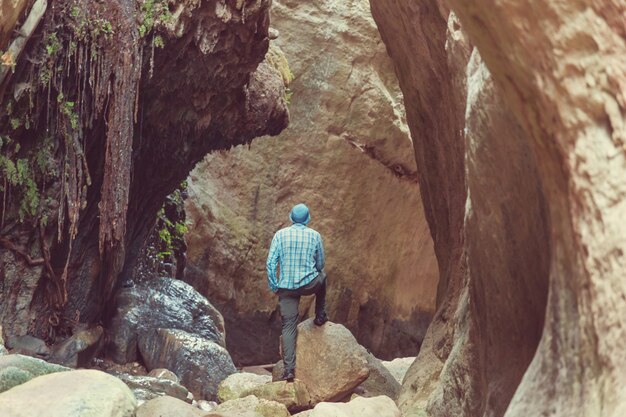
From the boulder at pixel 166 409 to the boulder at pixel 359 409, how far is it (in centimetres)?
94

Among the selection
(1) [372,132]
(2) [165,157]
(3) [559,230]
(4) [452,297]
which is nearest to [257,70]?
(2) [165,157]

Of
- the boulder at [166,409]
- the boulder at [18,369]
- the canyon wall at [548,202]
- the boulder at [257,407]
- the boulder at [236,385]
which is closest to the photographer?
the canyon wall at [548,202]

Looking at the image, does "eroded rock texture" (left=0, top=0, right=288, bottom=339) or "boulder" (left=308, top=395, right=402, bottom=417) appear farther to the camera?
"eroded rock texture" (left=0, top=0, right=288, bottom=339)

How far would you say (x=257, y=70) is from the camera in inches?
511

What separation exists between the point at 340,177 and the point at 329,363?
38.6 ft

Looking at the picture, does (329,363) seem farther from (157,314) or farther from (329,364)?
(157,314)

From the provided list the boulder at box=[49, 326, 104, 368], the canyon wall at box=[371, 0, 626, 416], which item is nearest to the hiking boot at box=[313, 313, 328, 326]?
the boulder at box=[49, 326, 104, 368]

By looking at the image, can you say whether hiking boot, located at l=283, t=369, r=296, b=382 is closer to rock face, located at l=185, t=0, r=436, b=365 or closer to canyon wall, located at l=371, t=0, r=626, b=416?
canyon wall, located at l=371, t=0, r=626, b=416

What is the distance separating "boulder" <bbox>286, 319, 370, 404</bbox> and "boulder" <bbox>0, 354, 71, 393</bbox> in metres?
2.69

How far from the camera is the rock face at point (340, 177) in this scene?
19531mm

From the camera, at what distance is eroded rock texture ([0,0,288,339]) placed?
9.88m

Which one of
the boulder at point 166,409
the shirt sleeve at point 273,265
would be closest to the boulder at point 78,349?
the shirt sleeve at point 273,265

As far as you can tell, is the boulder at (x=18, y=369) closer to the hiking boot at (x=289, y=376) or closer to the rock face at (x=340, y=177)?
the hiking boot at (x=289, y=376)

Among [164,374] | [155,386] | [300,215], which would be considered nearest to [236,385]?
[155,386]
